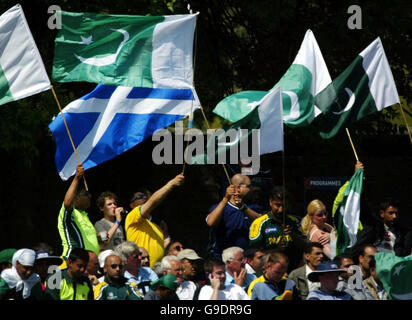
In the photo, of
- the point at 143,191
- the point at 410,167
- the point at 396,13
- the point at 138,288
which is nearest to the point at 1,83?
the point at 143,191

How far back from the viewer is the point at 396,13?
53.3ft

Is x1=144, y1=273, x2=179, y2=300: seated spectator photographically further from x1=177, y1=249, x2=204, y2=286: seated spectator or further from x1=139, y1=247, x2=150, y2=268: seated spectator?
x1=139, y1=247, x2=150, y2=268: seated spectator

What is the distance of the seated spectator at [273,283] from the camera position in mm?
9070

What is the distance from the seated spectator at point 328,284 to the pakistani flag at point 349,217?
195 centimetres

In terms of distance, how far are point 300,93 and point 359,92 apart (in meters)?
0.72

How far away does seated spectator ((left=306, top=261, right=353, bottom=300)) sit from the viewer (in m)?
8.77

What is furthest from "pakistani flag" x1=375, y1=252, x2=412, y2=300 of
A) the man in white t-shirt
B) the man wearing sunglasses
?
the man wearing sunglasses

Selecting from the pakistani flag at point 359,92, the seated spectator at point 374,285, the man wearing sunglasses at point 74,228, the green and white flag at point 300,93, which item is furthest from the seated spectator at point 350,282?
the man wearing sunglasses at point 74,228

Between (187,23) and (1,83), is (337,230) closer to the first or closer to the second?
(187,23)

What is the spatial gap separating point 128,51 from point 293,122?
2233 mm

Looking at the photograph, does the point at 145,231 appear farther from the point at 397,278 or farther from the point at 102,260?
the point at 397,278

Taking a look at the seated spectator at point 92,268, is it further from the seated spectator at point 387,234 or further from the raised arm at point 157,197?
the seated spectator at point 387,234

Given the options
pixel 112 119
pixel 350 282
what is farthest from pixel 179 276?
pixel 112 119

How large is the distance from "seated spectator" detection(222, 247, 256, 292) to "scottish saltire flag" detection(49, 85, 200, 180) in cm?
256
